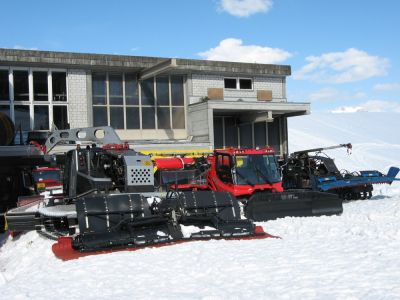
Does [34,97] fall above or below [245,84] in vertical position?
below

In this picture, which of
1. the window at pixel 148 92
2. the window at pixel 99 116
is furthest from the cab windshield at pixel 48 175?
the window at pixel 148 92

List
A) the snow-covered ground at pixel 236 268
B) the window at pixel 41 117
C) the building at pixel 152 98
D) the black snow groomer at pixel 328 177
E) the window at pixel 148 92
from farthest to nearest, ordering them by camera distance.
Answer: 1. the window at pixel 148 92
2. the window at pixel 41 117
3. the building at pixel 152 98
4. the black snow groomer at pixel 328 177
5. the snow-covered ground at pixel 236 268

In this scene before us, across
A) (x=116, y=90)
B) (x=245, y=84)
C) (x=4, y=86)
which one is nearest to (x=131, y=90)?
(x=116, y=90)

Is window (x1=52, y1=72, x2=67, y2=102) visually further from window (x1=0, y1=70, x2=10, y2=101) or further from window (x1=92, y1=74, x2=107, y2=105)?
window (x1=0, y1=70, x2=10, y2=101)

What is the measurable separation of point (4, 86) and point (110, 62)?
4628mm

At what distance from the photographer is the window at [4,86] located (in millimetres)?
23328

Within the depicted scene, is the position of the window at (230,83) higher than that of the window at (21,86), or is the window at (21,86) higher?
the window at (230,83)

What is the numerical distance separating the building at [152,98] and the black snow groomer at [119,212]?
39.4 ft

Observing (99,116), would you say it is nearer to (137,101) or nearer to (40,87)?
(137,101)

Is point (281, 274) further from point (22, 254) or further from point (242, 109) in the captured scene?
point (242, 109)

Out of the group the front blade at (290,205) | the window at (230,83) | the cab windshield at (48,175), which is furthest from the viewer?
the window at (230,83)

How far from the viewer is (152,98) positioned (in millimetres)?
26516

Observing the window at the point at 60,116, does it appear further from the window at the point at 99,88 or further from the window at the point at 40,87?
the window at the point at 99,88

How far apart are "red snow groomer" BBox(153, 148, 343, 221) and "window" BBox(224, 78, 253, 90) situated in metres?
12.9
